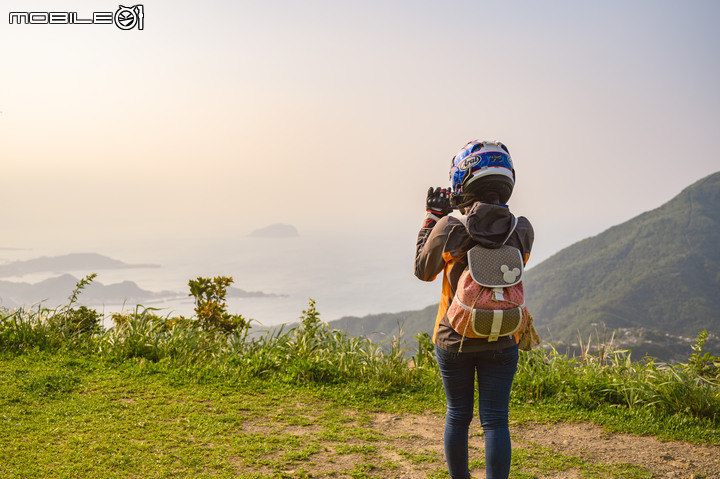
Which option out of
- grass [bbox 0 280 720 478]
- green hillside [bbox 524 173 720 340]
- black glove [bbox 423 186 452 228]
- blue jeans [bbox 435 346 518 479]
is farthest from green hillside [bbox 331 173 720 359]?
black glove [bbox 423 186 452 228]

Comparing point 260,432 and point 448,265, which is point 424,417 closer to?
point 260,432

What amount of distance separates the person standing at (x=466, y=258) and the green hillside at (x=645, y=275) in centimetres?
7055

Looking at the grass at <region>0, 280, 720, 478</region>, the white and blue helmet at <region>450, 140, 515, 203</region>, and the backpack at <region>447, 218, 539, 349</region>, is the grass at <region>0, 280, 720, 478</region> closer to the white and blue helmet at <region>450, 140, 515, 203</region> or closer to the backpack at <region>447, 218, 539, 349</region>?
the backpack at <region>447, 218, 539, 349</region>

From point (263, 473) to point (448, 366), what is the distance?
5.27 ft

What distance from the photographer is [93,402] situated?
16.0 feet

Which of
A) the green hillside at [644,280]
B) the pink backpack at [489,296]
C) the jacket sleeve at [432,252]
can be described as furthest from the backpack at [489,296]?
the green hillside at [644,280]

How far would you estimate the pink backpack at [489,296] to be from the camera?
2611 mm

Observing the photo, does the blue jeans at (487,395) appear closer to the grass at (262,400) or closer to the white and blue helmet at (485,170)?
the white and blue helmet at (485,170)

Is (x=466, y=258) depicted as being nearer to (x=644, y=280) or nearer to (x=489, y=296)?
(x=489, y=296)

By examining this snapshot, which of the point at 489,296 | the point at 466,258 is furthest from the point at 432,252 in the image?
the point at 489,296

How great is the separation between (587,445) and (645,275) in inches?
4002

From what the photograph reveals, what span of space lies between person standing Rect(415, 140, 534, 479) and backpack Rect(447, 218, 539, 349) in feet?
0.16

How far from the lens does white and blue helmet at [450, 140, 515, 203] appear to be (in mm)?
2725

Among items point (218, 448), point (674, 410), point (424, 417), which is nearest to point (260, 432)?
point (218, 448)
